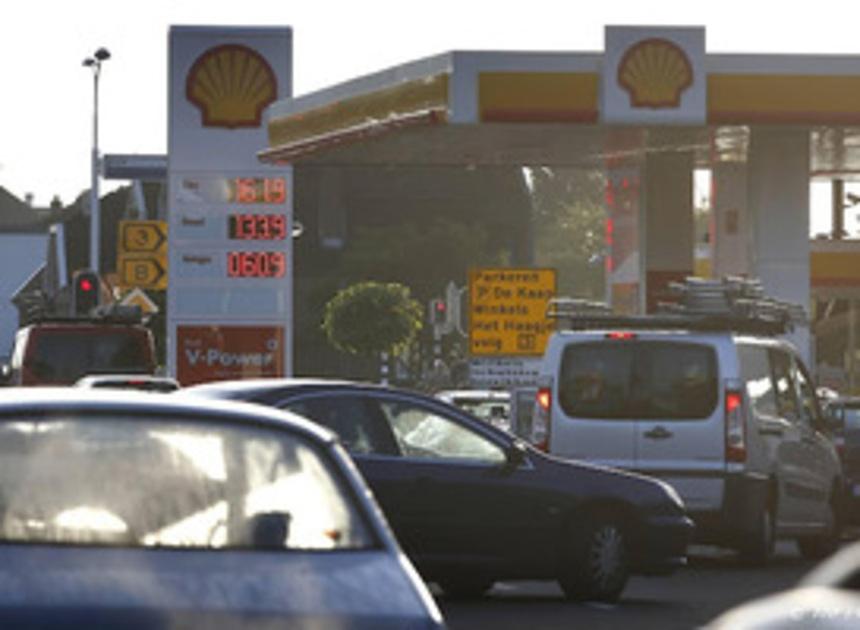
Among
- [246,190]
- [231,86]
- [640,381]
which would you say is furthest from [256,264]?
[640,381]

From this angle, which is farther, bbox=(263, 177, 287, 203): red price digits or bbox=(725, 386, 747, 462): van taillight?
bbox=(263, 177, 287, 203): red price digits

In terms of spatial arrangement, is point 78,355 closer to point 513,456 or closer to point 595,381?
point 595,381

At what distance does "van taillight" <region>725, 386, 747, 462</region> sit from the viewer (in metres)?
21.3

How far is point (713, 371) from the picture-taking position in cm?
2130

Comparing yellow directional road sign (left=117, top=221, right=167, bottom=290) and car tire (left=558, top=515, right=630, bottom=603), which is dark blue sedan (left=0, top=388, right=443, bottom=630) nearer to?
car tire (left=558, top=515, right=630, bottom=603)

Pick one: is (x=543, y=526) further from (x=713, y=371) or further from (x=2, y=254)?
(x=2, y=254)

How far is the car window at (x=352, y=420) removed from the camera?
680 inches

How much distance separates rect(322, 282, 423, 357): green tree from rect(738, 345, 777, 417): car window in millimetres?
52540

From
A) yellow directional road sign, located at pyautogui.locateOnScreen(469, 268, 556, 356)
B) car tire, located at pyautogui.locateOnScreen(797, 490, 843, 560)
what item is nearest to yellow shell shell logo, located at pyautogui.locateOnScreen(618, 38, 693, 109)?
car tire, located at pyautogui.locateOnScreen(797, 490, 843, 560)

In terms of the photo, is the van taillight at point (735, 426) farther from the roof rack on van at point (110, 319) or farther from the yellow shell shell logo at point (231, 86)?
the yellow shell shell logo at point (231, 86)

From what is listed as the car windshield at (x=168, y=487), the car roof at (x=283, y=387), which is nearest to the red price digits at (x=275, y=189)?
the car roof at (x=283, y=387)

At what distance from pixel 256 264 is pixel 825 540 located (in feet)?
78.9

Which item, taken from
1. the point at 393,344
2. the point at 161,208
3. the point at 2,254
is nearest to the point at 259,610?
the point at 393,344

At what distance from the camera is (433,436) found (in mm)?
17547
